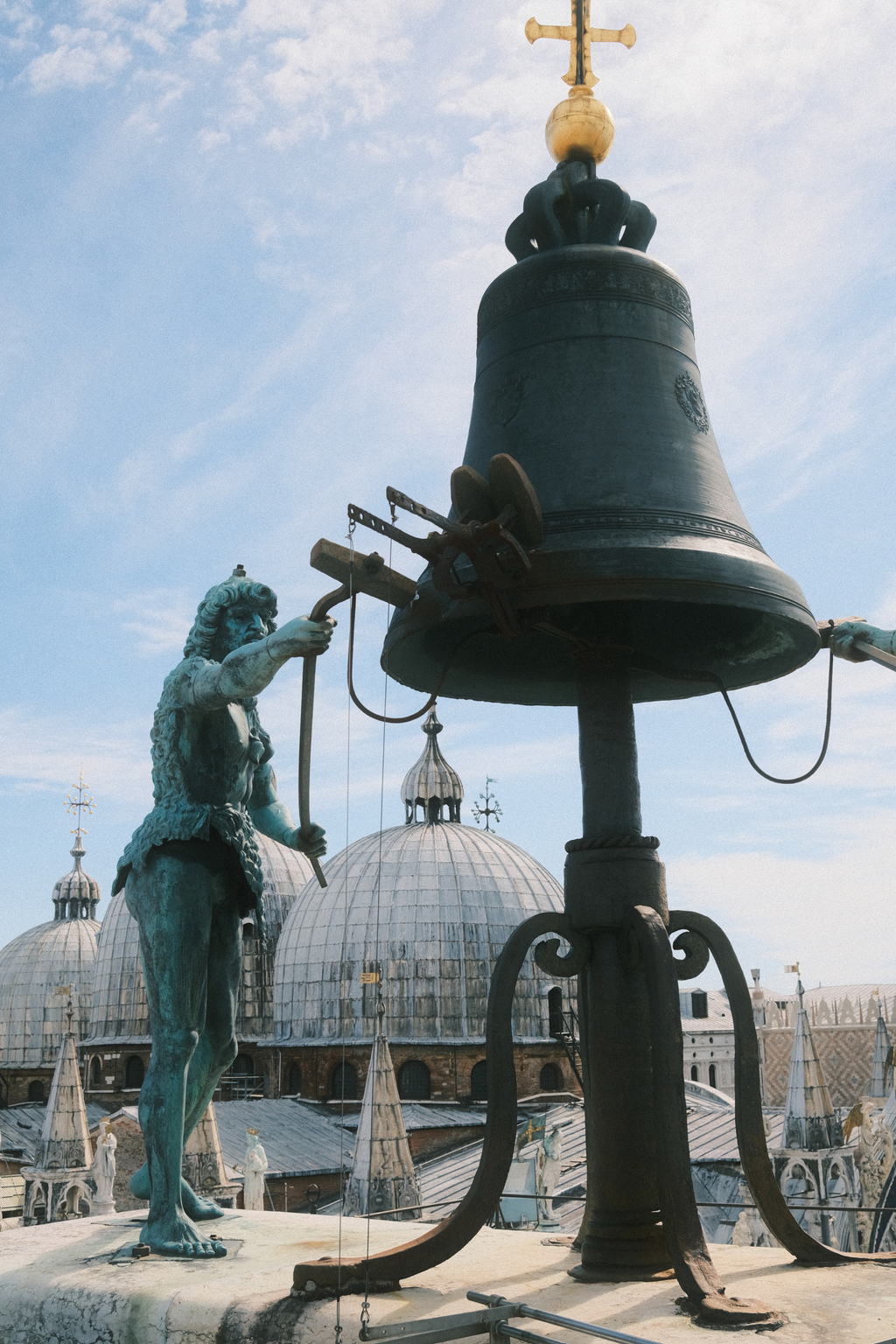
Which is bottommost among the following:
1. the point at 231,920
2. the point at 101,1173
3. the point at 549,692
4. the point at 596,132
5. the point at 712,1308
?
the point at 101,1173

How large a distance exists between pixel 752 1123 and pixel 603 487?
2775 millimetres

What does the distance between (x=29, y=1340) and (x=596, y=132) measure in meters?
6.04

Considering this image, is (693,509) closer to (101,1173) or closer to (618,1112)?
(618,1112)

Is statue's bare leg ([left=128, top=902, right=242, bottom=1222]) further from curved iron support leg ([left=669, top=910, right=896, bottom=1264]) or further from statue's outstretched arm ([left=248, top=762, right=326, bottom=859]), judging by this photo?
curved iron support leg ([left=669, top=910, right=896, bottom=1264])

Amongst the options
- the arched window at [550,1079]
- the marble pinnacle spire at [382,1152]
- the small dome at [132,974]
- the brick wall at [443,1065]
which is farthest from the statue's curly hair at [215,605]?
the small dome at [132,974]

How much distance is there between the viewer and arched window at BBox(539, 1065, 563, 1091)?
46.2 metres

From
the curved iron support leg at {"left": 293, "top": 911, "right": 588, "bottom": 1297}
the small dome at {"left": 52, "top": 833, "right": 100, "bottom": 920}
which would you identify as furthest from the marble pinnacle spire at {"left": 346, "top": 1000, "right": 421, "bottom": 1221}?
the small dome at {"left": 52, "top": 833, "right": 100, "bottom": 920}

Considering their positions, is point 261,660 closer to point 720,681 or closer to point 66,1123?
point 720,681

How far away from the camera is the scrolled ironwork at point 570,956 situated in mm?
5699

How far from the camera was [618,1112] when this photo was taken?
5.61 m

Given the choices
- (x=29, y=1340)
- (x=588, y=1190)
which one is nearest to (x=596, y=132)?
(x=588, y=1190)

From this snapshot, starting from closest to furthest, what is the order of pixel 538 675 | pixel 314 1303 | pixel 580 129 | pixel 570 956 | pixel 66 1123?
pixel 314 1303
pixel 570 956
pixel 580 129
pixel 538 675
pixel 66 1123

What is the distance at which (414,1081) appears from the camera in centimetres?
4597

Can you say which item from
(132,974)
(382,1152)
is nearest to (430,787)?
(132,974)
